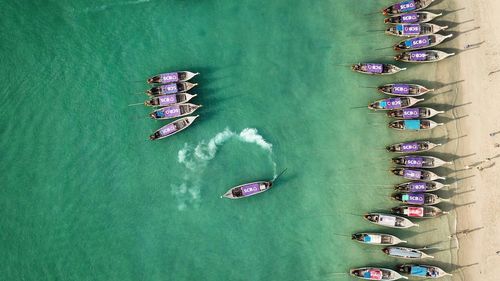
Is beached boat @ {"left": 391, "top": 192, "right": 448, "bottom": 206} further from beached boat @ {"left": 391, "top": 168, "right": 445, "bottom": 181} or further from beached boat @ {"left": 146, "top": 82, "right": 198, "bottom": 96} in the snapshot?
beached boat @ {"left": 146, "top": 82, "right": 198, "bottom": 96}

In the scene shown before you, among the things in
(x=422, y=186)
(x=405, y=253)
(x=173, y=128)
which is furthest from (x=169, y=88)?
(x=405, y=253)

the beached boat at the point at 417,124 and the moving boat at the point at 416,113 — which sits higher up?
the moving boat at the point at 416,113

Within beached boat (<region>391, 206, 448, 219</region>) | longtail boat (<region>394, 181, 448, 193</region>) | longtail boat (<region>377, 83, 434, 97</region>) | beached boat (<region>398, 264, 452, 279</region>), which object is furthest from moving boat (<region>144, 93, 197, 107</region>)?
beached boat (<region>398, 264, 452, 279</region>)

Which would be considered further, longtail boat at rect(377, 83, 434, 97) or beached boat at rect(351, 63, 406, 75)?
beached boat at rect(351, 63, 406, 75)

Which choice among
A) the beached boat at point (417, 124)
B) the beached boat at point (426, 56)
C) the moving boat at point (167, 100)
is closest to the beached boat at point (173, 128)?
the moving boat at point (167, 100)

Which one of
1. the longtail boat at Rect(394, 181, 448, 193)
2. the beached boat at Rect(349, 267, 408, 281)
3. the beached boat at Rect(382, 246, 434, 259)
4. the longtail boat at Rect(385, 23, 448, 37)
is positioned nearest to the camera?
the beached boat at Rect(349, 267, 408, 281)

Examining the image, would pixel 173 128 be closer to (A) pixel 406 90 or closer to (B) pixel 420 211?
(A) pixel 406 90

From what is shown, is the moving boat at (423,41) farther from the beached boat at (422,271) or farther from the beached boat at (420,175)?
the beached boat at (422,271)
